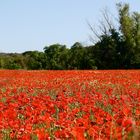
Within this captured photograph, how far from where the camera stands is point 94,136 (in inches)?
197

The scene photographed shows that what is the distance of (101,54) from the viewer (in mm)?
52750

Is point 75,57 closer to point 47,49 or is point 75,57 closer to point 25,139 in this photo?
point 47,49

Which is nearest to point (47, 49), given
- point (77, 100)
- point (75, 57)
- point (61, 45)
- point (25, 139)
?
point (61, 45)

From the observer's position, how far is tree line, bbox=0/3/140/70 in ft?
169

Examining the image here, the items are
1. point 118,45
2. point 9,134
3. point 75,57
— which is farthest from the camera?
point 75,57

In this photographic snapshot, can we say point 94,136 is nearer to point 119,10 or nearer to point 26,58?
point 119,10

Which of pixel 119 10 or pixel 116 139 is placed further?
pixel 119 10

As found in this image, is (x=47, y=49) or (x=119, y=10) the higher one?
(x=119, y=10)

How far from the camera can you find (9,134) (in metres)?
6.61

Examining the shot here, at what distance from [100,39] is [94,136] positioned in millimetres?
50891

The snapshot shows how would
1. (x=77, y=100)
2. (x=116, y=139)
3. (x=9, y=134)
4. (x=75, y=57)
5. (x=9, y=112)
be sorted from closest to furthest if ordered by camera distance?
(x=116, y=139) → (x=9, y=134) → (x=9, y=112) → (x=77, y=100) → (x=75, y=57)

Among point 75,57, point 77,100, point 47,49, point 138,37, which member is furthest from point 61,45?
point 77,100

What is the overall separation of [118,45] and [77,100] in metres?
42.8

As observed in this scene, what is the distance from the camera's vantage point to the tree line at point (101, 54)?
51.5 metres
